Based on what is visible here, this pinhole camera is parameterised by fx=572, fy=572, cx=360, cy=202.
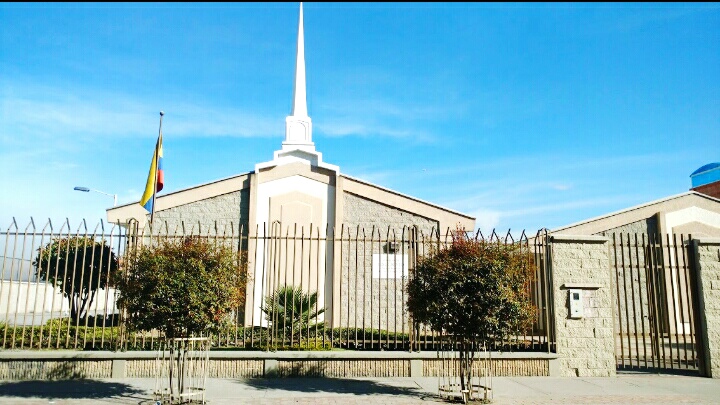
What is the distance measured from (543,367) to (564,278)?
177 centimetres

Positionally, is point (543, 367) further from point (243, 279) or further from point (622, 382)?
point (243, 279)

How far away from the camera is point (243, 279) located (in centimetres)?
908

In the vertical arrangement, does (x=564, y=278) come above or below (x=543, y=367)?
above

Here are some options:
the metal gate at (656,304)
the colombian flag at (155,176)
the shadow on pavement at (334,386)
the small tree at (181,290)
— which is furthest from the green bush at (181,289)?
the metal gate at (656,304)

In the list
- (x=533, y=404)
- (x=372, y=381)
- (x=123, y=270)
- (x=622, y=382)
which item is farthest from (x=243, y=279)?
(x=622, y=382)

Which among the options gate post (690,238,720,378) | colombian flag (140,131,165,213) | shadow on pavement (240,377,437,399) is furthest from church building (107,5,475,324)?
gate post (690,238,720,378)

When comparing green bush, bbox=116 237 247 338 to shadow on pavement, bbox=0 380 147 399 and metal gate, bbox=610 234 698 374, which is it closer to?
shadow on pavement, bbox=0 380 147 399

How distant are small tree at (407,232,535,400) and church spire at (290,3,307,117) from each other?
15.5 meters

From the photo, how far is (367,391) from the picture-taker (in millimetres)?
9469

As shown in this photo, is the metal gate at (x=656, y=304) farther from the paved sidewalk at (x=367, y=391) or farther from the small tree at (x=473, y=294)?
the small tree at (x=473, y=294)

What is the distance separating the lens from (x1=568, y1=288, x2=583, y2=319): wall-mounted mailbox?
11.1 m

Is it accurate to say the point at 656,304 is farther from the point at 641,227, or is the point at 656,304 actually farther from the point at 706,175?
the point at 706,175

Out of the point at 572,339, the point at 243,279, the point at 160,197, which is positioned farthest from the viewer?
the point at 160,197

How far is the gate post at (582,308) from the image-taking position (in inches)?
438
